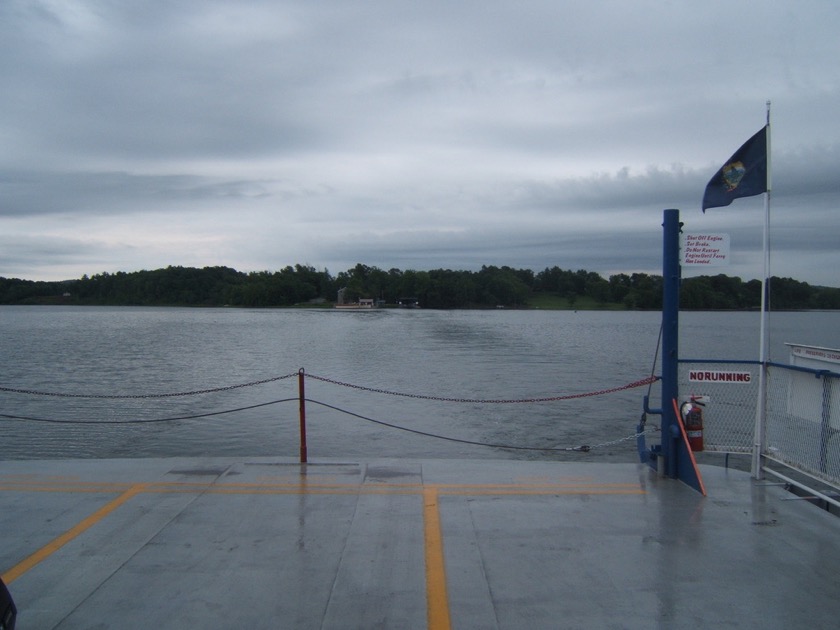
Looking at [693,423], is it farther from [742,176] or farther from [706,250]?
[742,176]

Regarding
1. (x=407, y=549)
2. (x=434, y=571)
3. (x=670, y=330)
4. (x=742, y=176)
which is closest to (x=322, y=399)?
(x=670, y=330)

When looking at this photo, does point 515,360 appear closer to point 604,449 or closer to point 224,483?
point 604,449

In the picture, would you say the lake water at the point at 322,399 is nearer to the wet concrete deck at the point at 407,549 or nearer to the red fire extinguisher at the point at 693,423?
the wet concrete deck at the point at 407,549

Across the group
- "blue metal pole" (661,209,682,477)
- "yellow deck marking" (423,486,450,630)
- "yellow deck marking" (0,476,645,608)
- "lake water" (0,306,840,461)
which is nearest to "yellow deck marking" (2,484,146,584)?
"yellow deck marking" (0,476,645,608)

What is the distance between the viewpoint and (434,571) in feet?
15.8

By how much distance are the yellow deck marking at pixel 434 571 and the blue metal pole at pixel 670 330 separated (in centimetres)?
260

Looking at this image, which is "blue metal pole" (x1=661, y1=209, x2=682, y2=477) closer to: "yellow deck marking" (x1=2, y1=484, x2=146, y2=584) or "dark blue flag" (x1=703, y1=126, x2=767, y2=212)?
"dark blue flag" (x1=703, y1=126, x2=767, y2=212)

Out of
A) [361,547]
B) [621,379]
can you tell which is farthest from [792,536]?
[621,379]

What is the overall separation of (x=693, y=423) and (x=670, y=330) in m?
1.19

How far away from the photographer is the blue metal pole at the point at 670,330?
7.09 metres

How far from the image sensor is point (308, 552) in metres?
5.14

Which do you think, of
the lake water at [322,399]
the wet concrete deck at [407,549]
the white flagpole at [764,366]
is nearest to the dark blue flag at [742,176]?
the white flagpole at [764,366]

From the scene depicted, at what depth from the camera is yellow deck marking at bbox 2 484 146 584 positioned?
4812 millimetres

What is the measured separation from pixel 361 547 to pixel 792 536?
356 cm
